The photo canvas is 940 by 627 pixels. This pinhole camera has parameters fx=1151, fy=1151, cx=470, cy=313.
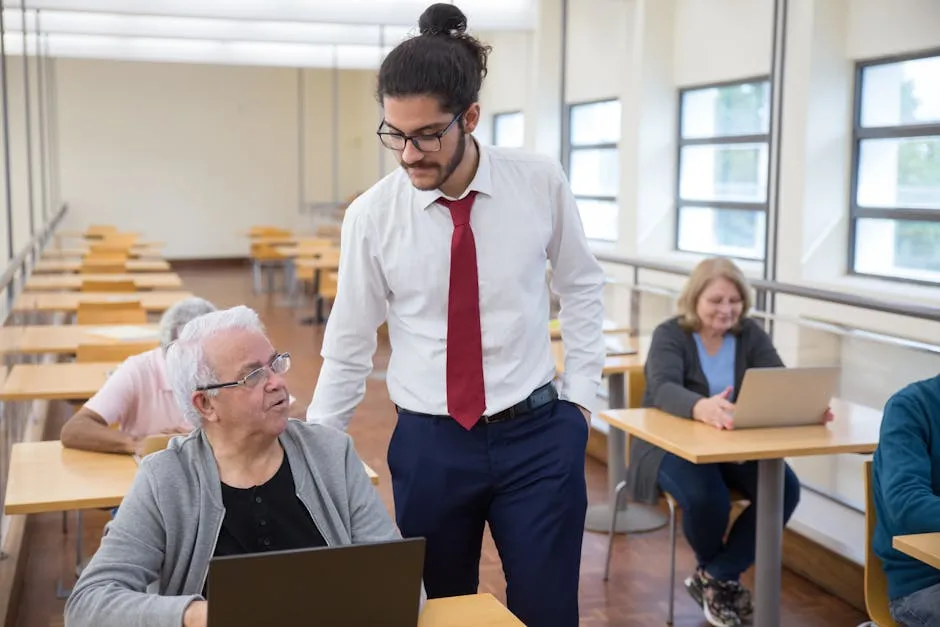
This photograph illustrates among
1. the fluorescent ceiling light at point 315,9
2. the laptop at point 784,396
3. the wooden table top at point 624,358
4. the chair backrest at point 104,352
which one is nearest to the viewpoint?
the laptop at point 784,396

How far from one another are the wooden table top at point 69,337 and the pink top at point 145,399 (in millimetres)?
1439

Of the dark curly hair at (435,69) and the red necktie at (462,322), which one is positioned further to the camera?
the red necktie at (462,322)

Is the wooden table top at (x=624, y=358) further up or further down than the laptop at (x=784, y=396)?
further down

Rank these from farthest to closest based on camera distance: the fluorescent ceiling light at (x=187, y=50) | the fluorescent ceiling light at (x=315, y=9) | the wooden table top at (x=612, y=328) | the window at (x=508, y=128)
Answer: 1. the fluorescent ceiling light at (x=187, y=50)
2. the window at (x=508, y=128)
3. the fluorescent ceiling light at (x=315, y=9)
4. the wooden table top at (x=612, y=328)

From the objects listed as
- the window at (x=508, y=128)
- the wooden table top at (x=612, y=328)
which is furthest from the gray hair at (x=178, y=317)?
the window at (x=508, y=128)

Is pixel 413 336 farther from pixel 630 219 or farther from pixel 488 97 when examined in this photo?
pixel 488 97

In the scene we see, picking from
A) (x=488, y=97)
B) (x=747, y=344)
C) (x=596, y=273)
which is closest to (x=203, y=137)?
(x=488, y=97)

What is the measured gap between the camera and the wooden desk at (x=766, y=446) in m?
3.34

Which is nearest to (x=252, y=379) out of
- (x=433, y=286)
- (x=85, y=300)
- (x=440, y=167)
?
(x=433, y=286)

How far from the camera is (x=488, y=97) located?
13398 millimetres

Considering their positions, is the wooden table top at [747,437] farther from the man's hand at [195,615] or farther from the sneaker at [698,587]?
the man's hand at [195,615]

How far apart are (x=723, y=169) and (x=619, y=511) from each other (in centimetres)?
413

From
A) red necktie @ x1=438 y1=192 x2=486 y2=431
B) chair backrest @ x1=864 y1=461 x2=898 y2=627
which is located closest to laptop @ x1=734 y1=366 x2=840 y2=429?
chair backrest @ x1=864 y1=461 x2=898 y2=627

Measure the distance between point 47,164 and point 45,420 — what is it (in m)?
10.8
